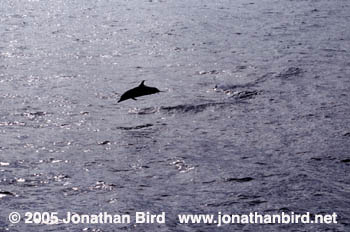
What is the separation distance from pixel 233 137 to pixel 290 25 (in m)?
4.61

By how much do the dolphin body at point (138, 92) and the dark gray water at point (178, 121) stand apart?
0.06 meters

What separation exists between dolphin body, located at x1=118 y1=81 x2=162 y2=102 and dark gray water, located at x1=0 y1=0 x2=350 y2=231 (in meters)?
0.06

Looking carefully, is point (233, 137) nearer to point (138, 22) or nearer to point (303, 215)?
point (303, 215)

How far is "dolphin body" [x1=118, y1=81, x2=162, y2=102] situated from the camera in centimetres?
514

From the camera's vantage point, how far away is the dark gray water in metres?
3.31

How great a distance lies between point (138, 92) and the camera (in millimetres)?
5219

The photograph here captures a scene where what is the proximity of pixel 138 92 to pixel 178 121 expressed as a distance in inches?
26.9

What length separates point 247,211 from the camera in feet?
10.3

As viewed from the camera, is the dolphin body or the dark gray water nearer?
the dark gray water

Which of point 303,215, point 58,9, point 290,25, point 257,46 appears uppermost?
point 58,9

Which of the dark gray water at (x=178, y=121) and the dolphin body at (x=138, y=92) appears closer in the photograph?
the dark gray water at (x=178, y=121)

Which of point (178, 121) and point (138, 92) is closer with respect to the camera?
point (178, 121)

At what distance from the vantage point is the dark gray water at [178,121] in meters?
3.31

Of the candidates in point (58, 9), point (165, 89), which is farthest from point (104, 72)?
point (58, 9)
